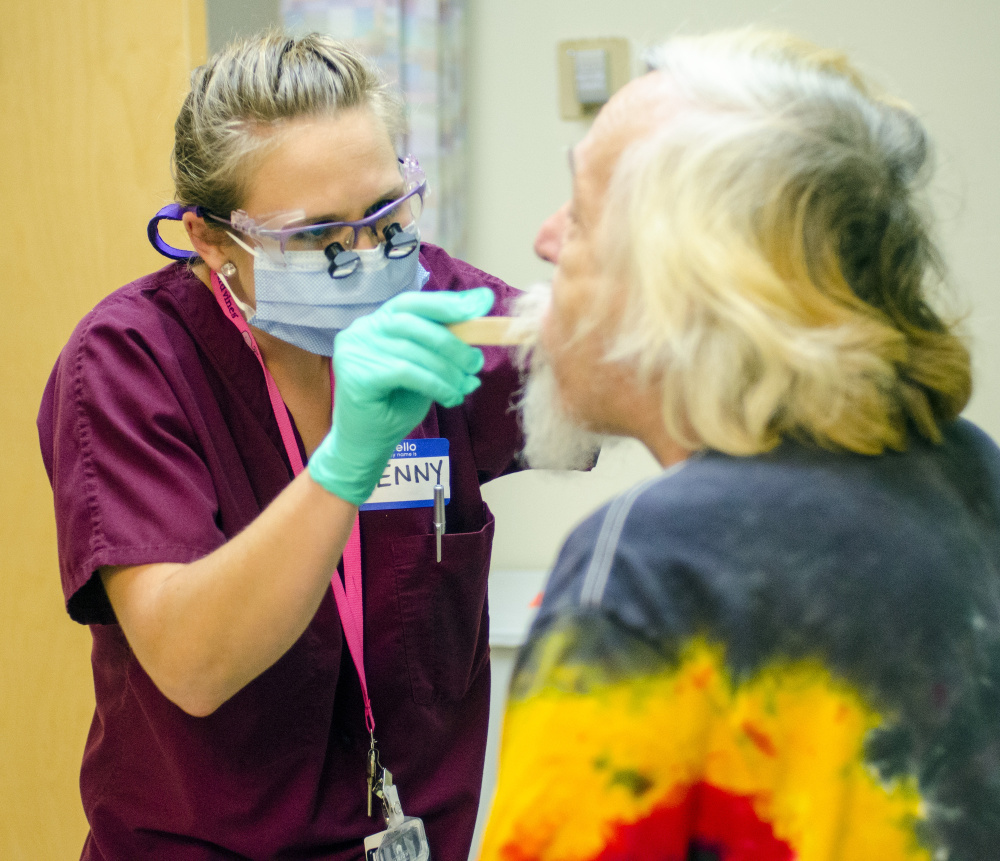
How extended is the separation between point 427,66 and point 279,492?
133cm

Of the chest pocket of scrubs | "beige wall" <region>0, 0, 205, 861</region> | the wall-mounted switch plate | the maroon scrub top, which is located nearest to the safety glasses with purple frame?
the maroon scrub top

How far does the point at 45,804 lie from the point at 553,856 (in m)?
1.46

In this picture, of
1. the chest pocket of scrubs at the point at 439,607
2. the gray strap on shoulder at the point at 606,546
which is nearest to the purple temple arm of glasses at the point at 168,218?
the chest pocket of scrubs at the point at 439,607

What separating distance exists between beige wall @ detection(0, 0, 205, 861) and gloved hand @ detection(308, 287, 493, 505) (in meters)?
0.80

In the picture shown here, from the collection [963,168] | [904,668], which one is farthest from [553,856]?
[963,168]

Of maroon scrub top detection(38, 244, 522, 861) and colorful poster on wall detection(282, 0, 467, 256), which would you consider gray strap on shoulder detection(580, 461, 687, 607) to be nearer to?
maroon scrub top detection(38, 244, 522, 861)

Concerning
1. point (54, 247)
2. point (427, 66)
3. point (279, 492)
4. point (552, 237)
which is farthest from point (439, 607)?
point (427, 66)

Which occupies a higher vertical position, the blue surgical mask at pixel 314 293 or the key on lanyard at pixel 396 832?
the blue surgical mask at pixel 314 293

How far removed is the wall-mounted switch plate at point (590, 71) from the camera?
2.24 m

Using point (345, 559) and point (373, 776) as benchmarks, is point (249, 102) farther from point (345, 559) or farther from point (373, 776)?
point (373, 776)

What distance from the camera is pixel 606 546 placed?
0.65 metres

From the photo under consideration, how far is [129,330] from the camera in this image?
1.07 metres

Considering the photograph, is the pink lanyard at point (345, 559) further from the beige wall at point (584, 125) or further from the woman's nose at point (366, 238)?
the beige wall at point (584, 125)

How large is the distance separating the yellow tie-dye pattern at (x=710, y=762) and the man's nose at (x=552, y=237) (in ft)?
1.35
